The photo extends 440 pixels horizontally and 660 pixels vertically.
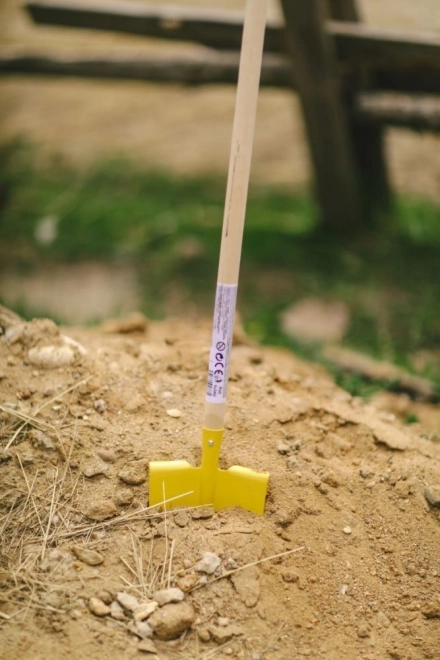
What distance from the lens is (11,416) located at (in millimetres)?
1901

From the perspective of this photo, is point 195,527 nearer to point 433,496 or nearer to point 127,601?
point 127,601

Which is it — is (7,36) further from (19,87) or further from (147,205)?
(147,205)

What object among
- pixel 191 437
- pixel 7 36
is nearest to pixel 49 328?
pixel 191 437

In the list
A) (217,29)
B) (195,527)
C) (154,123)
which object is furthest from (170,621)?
(154,123)

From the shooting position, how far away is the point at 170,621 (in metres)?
1.53

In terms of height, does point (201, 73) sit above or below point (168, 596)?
above

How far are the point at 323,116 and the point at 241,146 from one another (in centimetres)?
214

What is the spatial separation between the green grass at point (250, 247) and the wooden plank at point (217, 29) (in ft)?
3.15

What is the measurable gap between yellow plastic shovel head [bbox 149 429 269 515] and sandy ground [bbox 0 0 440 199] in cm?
334

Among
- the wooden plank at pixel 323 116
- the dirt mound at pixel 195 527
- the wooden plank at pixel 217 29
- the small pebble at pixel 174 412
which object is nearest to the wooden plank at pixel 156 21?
the wooden plank at pixel 217 29

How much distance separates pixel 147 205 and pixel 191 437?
114 inches

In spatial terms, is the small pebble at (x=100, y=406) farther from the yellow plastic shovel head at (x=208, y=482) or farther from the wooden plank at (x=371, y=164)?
the wooden plank at (x=371, y=164)

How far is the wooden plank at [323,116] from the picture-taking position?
3318mm

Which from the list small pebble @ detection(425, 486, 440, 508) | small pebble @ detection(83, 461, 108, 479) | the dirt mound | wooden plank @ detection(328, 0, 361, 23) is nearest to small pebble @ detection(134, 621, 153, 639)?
the dirt mound
